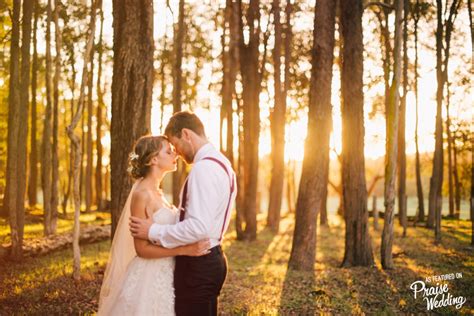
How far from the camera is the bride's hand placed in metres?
3.78

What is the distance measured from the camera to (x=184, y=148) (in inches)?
160

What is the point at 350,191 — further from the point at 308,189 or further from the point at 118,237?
the point at 118,237

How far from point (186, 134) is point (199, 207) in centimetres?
76

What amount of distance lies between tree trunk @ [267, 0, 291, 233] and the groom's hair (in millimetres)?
15960

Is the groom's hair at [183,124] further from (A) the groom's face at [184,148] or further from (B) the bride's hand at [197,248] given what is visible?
(B) the bride's hand at [197,248]

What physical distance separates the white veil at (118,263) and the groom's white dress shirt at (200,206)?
1.96 ft

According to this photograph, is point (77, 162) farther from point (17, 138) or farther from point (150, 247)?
point (150, 247)

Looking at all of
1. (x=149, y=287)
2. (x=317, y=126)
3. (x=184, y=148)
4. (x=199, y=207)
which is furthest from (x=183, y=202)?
(x=317, y=126)

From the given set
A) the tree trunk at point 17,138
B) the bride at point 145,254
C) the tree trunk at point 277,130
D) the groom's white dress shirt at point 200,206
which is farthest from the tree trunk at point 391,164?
the tree trunk at point 277,130

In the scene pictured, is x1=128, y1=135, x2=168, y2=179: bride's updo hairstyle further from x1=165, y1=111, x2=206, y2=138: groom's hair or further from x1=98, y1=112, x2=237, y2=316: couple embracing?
x1=165, y1=111, x2=206, y2=138: groom's hair

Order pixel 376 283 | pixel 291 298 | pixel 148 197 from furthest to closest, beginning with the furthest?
pixel 376 283 → pixel 291 298 → pixel 148 197

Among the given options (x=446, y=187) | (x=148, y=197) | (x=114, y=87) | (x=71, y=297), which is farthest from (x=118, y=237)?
(x=446, y=187)

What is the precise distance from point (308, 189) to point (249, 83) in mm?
7786

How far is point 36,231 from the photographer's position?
1611 cm
